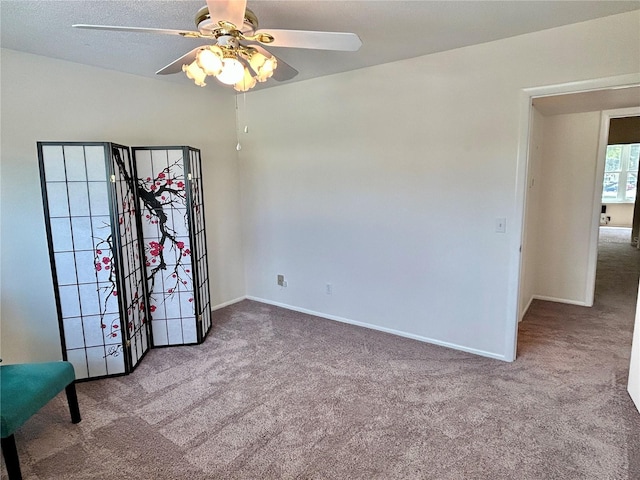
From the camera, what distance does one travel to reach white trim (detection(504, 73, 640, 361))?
7.89ft

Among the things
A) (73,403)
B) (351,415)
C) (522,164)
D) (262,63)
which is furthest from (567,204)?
(73,403)

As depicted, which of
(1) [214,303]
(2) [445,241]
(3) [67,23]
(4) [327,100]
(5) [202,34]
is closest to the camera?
(5) [202,34]

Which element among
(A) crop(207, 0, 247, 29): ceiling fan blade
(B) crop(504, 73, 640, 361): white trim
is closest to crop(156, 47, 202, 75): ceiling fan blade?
(A) crop(207, 0, 247, 29): ceiling fan blade

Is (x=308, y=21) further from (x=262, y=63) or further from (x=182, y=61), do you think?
(x=182, y=61)

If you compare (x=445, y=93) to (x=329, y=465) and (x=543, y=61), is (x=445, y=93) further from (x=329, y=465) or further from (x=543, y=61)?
(x=329, y=465)

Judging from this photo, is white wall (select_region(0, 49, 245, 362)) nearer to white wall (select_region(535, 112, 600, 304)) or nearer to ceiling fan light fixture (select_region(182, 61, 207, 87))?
ceiling fan light fixture (select_region(182, 61, 207, 87))

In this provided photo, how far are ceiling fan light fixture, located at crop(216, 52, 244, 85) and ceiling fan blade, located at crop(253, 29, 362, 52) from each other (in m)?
0.15

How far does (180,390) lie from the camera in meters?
2.68

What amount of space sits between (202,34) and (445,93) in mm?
2045

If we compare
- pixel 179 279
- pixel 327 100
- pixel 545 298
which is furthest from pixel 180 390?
pixel 545 298

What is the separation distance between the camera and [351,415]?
2.35 metres

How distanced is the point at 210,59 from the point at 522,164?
2304 millimetres

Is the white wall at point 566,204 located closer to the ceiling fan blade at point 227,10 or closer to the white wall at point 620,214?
the ceiling fan blade at point 227,10

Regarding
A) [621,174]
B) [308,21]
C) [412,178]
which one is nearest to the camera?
[308,21]
